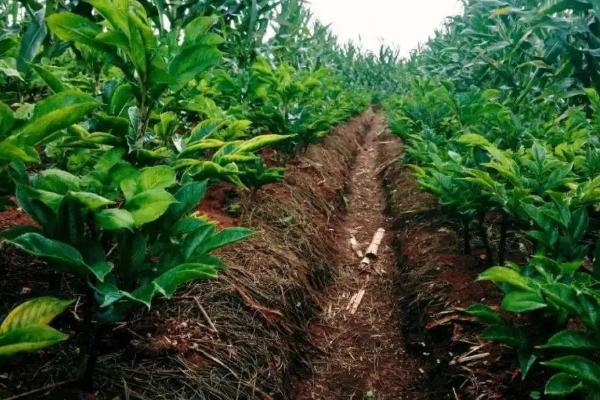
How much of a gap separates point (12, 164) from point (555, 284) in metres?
1.69

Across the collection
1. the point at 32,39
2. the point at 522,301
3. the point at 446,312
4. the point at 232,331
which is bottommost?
the point at 446,312

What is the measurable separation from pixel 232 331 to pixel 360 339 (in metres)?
1.17

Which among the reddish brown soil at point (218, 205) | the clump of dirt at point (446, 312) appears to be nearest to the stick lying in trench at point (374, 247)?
the clump of dirt at point (446, 312)

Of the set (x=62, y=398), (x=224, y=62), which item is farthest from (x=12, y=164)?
(x=224, y=62)

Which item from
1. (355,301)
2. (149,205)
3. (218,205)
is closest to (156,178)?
(149,205)

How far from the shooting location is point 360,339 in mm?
2783

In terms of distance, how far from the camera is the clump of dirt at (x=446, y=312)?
1939mm

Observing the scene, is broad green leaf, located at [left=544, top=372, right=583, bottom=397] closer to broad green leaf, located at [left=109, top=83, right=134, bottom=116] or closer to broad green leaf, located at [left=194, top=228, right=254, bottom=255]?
broad green leaf, located at [left=194, top=228, right=254, bottom=255]

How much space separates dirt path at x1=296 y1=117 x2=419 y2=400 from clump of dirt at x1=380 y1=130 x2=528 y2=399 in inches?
4.9

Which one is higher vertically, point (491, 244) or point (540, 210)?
point (540, 210)

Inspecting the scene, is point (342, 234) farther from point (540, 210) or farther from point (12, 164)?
point (12, 164)

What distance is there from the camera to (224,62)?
5531 mm

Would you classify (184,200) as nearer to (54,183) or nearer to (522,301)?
(54,183)

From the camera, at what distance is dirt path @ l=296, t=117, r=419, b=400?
7.65 feet
